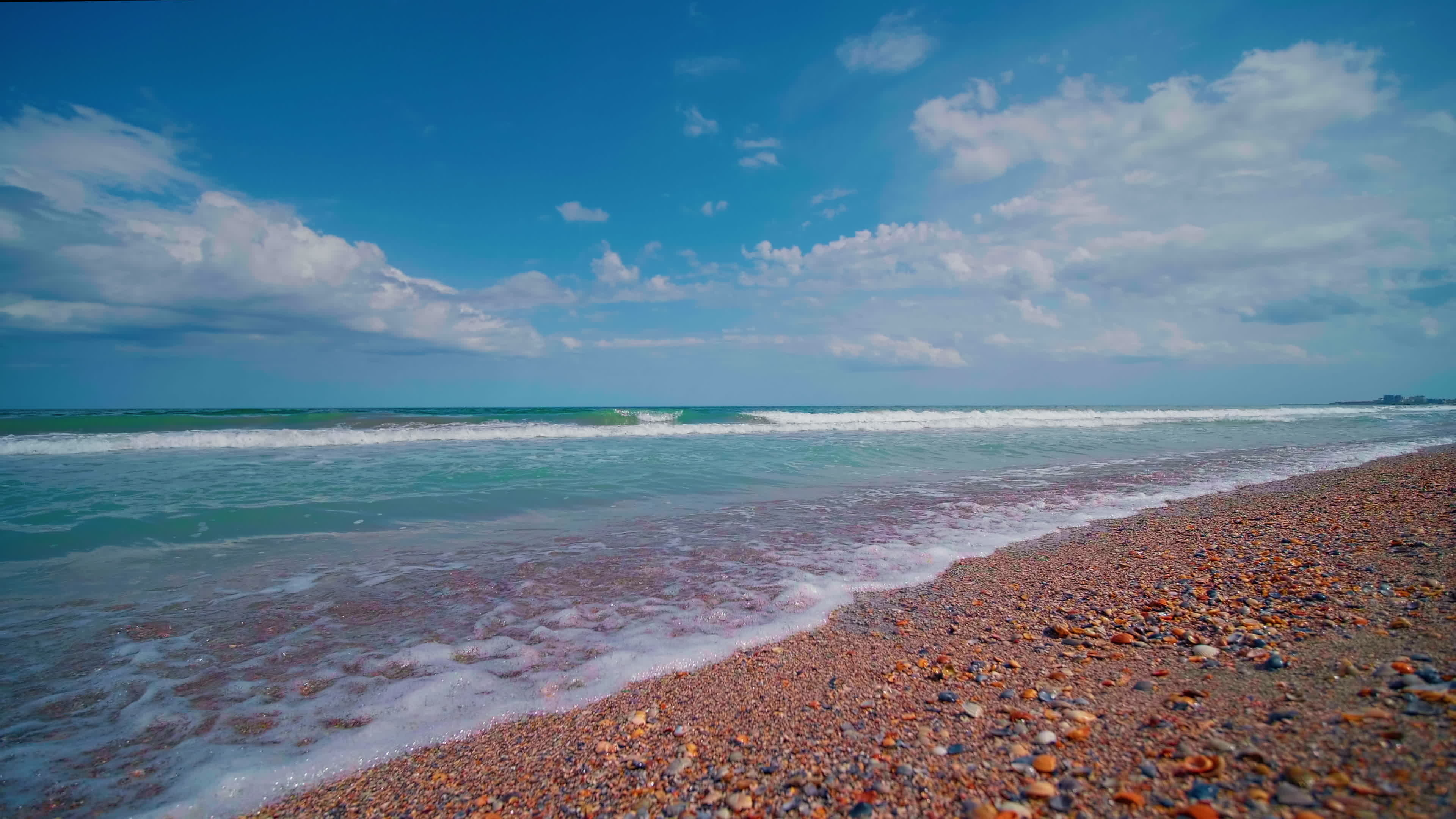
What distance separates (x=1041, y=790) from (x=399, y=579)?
5735mm

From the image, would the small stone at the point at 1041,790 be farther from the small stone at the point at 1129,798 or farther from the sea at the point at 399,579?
the sea at the point at 399,579

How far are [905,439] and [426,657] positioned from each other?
834 inches

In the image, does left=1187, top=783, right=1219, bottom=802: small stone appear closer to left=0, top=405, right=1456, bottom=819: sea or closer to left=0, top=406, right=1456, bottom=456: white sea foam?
left=0, top=405, right=1456, bottom=819: sea

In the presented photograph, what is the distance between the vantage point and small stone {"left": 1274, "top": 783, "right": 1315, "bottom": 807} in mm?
1900

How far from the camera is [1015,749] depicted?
2.47 metres

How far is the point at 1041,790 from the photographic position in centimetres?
217

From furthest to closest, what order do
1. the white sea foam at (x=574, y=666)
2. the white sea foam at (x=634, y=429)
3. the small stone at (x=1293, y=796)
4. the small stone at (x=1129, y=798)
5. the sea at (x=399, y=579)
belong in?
the white sea foam at (x=634, y=429), the sea at (x=399, y=579), the white sea foam at (x=574, y=666), the small stone at (x=1129, y=798), the small stone at (x=1293, y=796)

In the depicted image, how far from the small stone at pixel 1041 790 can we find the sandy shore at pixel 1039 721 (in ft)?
0.05

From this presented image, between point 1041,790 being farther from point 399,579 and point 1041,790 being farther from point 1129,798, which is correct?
point 399,579

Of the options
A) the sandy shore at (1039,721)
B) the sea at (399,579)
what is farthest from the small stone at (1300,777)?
the sea at (399,579)

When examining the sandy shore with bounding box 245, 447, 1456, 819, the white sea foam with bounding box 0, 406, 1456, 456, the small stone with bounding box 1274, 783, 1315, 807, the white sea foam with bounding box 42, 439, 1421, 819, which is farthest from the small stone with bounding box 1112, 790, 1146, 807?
the white sea foam with bounding box 0, 406, 1456, 456

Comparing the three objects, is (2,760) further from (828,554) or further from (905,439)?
(905,439)

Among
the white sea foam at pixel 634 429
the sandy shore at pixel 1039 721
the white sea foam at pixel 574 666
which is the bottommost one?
the white sea foam at pixel 574 666

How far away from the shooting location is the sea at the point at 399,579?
10.5ft
